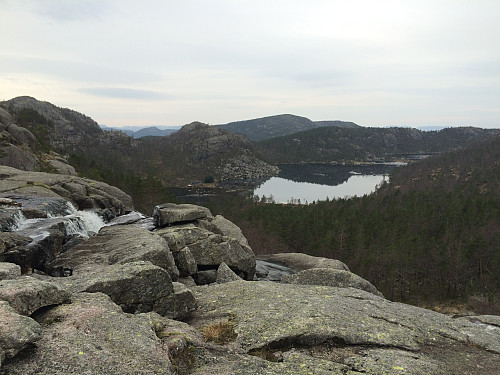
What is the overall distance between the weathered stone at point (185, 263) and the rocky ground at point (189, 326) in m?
4.13

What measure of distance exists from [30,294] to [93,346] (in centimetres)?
325

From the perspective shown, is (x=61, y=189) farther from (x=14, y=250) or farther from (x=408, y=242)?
(x=408, y=242)

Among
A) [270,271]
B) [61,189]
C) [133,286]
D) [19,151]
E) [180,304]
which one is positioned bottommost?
[270,271]

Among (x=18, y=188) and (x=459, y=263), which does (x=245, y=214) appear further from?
(x=18, y=188)

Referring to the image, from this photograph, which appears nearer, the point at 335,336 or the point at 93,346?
the point at 93,346

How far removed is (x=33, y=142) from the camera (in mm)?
82562

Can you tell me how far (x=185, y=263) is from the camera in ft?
91.7

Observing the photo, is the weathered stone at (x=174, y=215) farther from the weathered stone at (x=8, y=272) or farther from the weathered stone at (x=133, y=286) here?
the weathered stone at (x=8, y=272)

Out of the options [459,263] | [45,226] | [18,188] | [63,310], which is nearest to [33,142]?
[18,188]

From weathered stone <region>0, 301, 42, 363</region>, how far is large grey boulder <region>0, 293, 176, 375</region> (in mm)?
317

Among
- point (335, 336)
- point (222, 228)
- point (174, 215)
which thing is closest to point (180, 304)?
point (335, 336)

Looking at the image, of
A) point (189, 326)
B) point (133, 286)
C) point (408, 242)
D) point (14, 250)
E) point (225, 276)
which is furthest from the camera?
point (408, 242)

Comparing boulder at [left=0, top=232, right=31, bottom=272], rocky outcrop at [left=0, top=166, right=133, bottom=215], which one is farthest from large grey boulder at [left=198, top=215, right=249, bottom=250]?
boulder at [left=0, top=232, right=31, bottom=272]

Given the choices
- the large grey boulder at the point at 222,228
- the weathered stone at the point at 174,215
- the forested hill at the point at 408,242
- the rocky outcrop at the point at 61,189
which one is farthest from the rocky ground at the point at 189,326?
the forested hill at the point at 408,242
